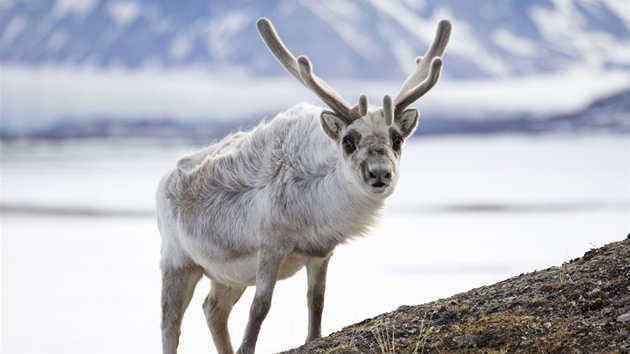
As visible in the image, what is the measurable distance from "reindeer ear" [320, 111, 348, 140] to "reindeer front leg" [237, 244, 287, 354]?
1.07 meters

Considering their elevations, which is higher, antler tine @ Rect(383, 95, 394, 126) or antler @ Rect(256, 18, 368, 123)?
antler @ Rect(256, 18, 368, 123)

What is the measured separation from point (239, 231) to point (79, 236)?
91.8ft

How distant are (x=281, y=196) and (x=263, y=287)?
2.67 feet

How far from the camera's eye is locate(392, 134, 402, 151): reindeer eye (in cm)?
952

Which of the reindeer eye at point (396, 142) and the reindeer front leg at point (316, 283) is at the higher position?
the reindeer eye at point (396, 142)

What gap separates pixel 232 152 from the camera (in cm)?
1098

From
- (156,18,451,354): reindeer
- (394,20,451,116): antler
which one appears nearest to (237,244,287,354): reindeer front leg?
(156,18,451,354): reindeer

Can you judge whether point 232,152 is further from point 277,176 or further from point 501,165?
point 501,165

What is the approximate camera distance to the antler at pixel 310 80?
9672mm

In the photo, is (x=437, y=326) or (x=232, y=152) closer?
(x=437, y=326)

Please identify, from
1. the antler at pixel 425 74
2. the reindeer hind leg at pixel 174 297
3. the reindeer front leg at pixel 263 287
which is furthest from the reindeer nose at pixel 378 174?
the reindeer hind leg at pixel 174 297

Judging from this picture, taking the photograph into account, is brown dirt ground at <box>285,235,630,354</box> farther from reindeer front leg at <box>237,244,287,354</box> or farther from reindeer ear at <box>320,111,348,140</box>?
reindeer ear at <box>320,111,348,140</box>

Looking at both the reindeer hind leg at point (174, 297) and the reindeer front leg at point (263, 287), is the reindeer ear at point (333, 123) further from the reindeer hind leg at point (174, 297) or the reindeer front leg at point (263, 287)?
the reindeer hind leg at point (174, 297)

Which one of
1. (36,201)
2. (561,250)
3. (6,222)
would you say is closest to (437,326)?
(561,250)
